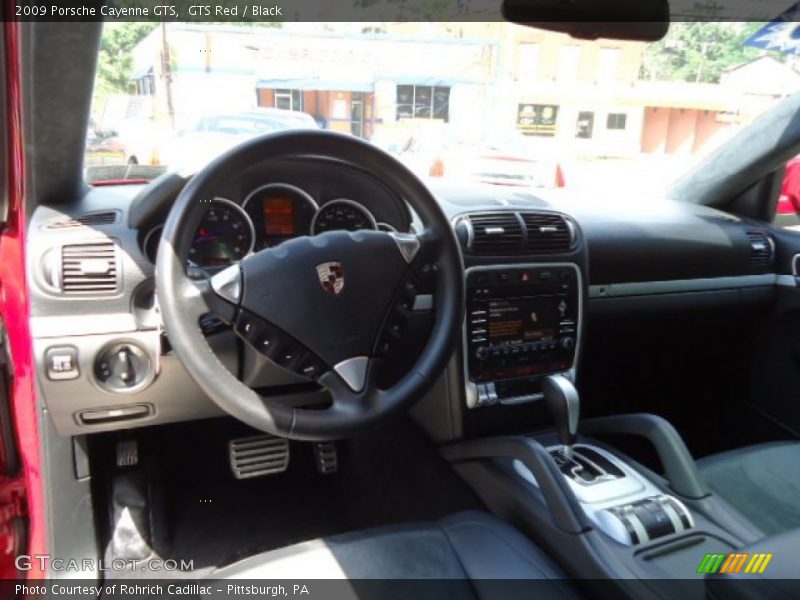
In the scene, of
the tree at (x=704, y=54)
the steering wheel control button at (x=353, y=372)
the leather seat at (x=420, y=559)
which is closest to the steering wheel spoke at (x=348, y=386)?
the steering wheel control button at (x=353, y=372)

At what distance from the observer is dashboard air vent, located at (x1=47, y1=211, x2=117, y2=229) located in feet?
5.24

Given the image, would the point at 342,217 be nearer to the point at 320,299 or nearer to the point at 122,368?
the point at 320,299

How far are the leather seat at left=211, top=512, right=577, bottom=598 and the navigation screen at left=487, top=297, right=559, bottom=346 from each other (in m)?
0.61

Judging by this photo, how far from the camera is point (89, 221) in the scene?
1.63 meters

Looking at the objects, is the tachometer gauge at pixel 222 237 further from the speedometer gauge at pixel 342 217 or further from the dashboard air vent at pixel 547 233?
the dashboard air vent at pixel 547 233

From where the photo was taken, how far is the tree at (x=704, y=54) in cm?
221

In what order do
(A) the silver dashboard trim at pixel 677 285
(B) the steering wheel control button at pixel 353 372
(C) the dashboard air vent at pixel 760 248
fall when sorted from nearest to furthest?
(B) the steering wheel control button at pixel 353 372 < (A) the silver dashboard trim at pixel 677 285 < (C) the dashboard air vent at pixel 760 248

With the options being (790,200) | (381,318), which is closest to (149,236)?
(381,318)

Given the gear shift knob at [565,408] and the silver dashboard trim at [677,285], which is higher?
the silver dashboard trim at [677,285]

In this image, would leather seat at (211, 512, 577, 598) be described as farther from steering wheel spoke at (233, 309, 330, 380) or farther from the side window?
the side window

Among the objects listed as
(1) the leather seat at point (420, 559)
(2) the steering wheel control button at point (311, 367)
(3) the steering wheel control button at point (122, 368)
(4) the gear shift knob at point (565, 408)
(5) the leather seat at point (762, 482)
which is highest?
(2) the steering wheel control button at point (311, 367)

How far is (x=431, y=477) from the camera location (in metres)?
2.19

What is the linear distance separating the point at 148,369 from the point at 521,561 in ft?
3.44

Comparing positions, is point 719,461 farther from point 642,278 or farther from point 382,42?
point 382,42
